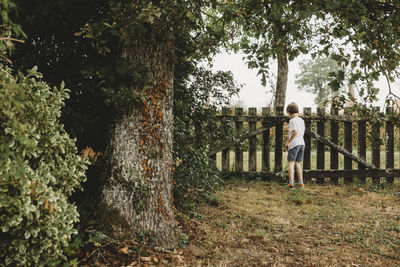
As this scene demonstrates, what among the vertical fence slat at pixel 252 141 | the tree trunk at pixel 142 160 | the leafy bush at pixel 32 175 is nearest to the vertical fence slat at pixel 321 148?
the vertical fence slat at pixel 252 141

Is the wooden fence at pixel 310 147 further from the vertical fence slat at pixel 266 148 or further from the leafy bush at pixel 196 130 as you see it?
the leafy bush at pixel 196 130

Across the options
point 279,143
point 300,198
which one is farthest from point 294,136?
point 300,198

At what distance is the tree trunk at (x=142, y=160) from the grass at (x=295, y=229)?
21.4 inches

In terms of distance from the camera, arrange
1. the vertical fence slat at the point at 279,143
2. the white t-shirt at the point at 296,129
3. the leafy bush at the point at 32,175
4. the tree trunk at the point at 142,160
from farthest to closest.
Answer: the vertical fence slat at the point at 279,143
the white t-shirt at the point at 296,129
the tree trunk at the point at 142,160
the leafy bush at the point at 32,175

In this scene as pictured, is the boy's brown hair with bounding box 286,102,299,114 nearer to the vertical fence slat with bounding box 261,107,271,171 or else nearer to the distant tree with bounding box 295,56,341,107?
the vertical fence slat with bounding box 261,107,271,171

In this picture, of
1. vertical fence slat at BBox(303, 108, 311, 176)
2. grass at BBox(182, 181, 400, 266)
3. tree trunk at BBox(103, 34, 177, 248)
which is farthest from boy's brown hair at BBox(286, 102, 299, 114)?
tree trunk at BBox(103, 34, 177, 248)

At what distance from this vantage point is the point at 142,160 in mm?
3197

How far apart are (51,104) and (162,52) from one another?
125cm

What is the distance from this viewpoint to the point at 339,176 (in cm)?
718

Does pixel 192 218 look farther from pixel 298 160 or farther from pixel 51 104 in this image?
pixel 298 160

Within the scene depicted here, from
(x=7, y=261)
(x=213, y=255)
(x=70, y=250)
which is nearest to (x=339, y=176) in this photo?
(x=213, y=255)

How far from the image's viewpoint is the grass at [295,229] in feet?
11.2

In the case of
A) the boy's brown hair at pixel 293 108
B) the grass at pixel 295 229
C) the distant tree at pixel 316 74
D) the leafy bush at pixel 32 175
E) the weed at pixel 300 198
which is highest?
the distant tree at pixel 316 74

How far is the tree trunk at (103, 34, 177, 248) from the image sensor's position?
3.16 m
